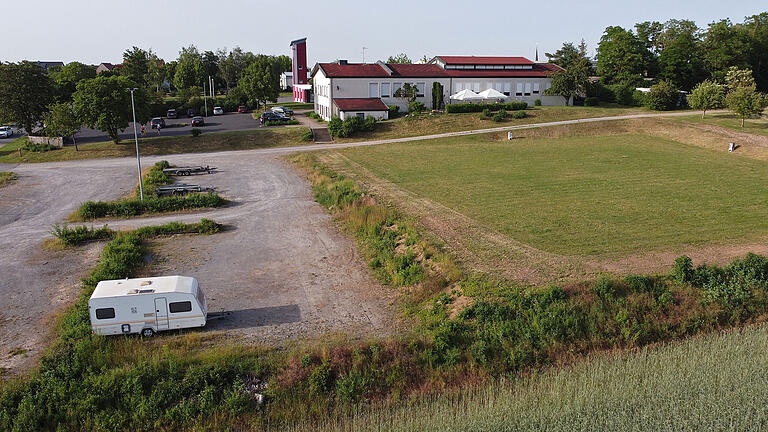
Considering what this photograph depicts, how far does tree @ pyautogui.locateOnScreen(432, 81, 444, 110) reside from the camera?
2462 inches

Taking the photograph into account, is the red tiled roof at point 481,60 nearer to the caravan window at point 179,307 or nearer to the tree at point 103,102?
the tree at point 103,102

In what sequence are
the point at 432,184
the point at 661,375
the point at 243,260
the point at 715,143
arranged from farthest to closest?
the point at 715,143 → the point at 432,184 → the point at 243,260 → the point at 661,375

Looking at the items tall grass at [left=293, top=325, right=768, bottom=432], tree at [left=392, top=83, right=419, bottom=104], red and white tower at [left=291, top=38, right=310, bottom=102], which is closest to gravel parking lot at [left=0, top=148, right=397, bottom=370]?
tall grass at [left=293, top=325, right=768, bottom=432]

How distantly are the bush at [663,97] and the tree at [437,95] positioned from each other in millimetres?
24193

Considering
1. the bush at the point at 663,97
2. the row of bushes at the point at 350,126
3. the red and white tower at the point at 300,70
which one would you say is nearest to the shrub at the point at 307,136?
the row of bushes at the point at 350,126

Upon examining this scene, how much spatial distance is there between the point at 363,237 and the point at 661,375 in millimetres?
15382

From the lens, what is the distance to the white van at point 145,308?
17281 mm

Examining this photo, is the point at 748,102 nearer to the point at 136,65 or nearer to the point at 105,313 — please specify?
the point at 105,313

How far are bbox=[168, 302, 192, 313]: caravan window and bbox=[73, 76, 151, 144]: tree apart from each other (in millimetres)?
37577

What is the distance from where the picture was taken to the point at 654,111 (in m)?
62.8

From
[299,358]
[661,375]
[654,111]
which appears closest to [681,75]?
[654,111]

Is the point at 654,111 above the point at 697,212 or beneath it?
above

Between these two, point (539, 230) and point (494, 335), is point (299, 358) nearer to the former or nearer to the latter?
point (494, 335)

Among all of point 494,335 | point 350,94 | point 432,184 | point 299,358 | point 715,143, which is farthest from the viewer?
point 350,94
